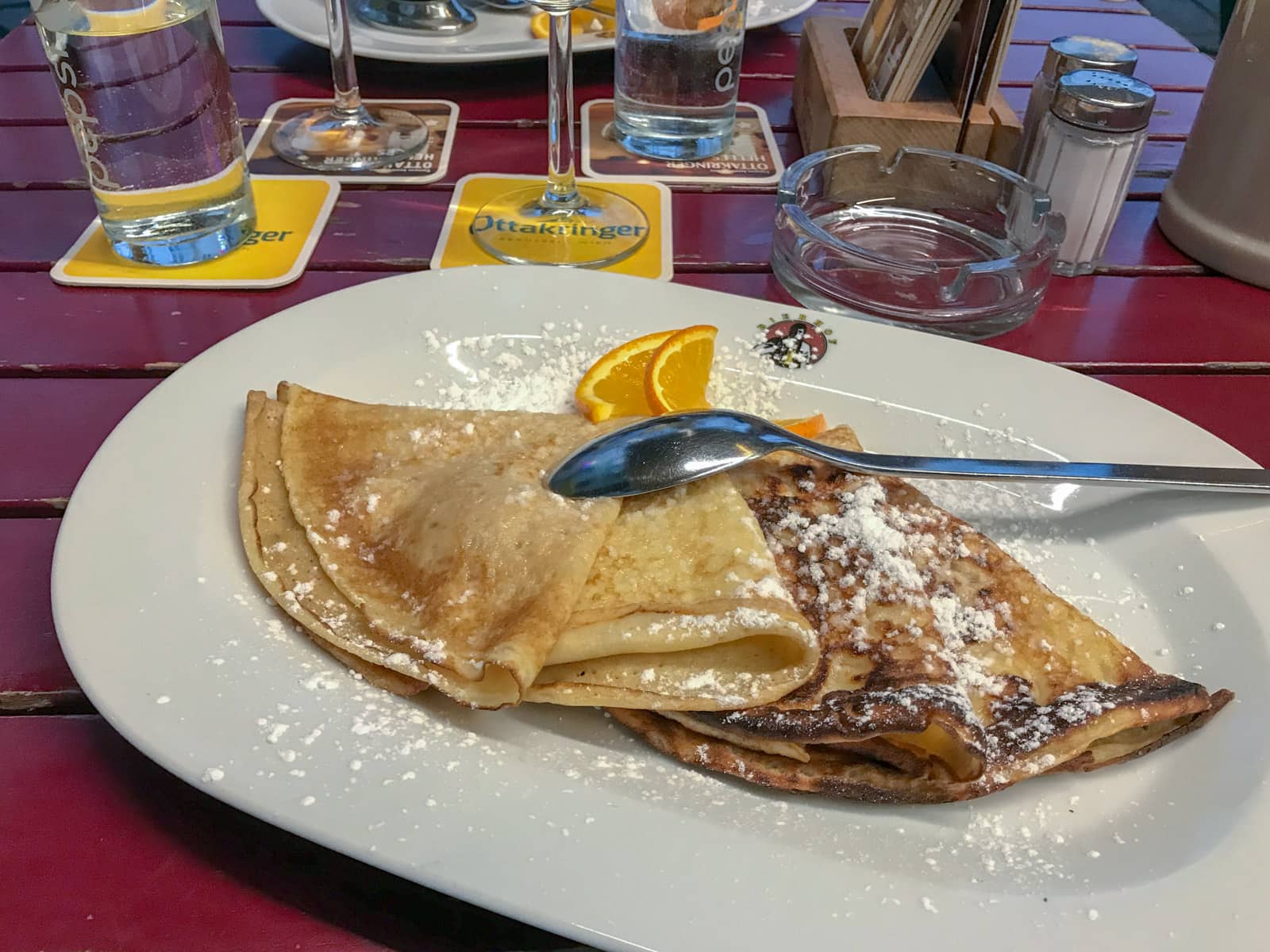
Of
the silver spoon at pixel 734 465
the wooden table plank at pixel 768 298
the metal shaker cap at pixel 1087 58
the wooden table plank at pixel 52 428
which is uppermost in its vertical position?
the metal shaker cap at pixel 1087 58

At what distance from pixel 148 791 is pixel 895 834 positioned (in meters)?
0.62

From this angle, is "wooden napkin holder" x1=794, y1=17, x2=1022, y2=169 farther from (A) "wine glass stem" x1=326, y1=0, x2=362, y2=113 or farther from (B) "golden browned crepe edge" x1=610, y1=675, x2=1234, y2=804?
(B) "golden browned crepe edge" x1=610, y1=675, x2=1234, y2=804

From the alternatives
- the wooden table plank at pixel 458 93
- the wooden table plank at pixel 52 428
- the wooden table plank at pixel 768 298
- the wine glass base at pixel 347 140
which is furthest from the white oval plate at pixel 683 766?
the wooden table plank at pixel 458 93

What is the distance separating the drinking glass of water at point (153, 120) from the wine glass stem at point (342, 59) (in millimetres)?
320

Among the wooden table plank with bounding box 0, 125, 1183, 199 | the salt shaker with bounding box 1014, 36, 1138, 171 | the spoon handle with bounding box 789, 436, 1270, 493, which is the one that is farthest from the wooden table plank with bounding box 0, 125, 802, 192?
the spoon handle with bounding box 789, 436, 1270, 493

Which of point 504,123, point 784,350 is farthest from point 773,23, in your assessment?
point 784,350

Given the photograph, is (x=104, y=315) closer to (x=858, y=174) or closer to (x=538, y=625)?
(x=538, y=625)

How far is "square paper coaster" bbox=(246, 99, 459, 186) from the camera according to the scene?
5.59ft

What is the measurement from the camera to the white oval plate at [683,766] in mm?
654

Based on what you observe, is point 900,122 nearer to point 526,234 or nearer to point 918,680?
point 526,234

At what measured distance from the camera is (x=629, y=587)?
3.03 feet

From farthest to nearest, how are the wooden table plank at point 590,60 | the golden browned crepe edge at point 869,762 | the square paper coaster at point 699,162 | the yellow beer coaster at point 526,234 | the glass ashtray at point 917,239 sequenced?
the wooden table plank at point 590,60 < the square paper coaster at point 699,162 < the yellow beer coaster at point 526,234 < the glass ashtray at point 917,239 < the golden browned crepe edge at point 869,762

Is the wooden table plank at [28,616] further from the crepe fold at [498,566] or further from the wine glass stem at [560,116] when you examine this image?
the wine glass stem at [560,116]

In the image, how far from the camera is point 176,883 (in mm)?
716
